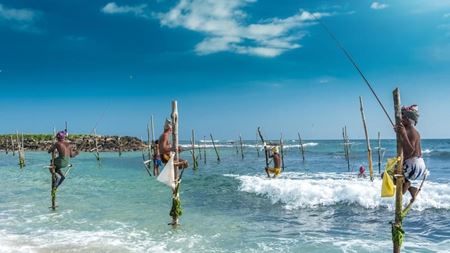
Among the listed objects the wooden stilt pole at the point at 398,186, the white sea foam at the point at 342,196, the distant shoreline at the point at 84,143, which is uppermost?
the distant shoreline at the point at 84,143

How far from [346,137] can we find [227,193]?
20.1 metres

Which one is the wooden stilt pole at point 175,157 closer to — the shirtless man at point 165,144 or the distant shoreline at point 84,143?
the shirtless man at point 165,144

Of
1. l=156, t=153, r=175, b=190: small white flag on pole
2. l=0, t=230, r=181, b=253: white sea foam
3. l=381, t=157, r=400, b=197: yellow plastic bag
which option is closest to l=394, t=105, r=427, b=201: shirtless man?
l=381, t=157, r=400, b=197: yellow plastic bag

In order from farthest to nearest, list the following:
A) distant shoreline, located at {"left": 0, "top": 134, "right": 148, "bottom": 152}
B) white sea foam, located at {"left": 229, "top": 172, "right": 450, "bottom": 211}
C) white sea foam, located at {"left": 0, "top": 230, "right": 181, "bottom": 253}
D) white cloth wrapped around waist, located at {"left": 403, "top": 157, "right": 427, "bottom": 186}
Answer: distant shoreline, located at {"left": 0, "top": 134, "right": 148, "bottom": 152} → white sea foam, located at {"left": 229, "top": 172, "right": 450, "bottom": 211} → white sea foam, located at {"left": 0, "top": 230, "right": 181, "bottom": 253} → white cloth wrapped around waist, located at {"left": 403, "top": 157, "right": 427, "bottom": 186}

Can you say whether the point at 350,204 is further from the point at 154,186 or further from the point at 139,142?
the point at 139,142

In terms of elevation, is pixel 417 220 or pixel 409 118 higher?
pixel 409 118

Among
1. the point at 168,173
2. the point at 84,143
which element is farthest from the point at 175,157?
the point at 84,143

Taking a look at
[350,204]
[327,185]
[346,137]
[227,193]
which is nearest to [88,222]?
[227,193]

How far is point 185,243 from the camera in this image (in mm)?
10266

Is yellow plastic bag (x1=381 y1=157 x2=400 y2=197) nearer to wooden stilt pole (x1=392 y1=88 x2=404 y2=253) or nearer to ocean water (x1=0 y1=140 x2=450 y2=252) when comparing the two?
wooden stilt pole (x1=392 y1=88 x2=404 y2=253)

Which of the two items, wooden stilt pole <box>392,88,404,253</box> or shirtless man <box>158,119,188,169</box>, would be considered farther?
shirtless man <box>158,119,188,169</box>

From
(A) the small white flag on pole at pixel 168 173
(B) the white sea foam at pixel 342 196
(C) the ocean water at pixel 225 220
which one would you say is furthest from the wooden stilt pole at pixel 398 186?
(B) the white sea foam at pixel 342 196

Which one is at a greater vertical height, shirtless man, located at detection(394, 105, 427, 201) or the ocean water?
shirtless man, located at detection(394, 105, 427, 201)

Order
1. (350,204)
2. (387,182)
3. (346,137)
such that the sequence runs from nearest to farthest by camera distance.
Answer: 1. (387,182)
2. (350,204)
3. (346,137)
